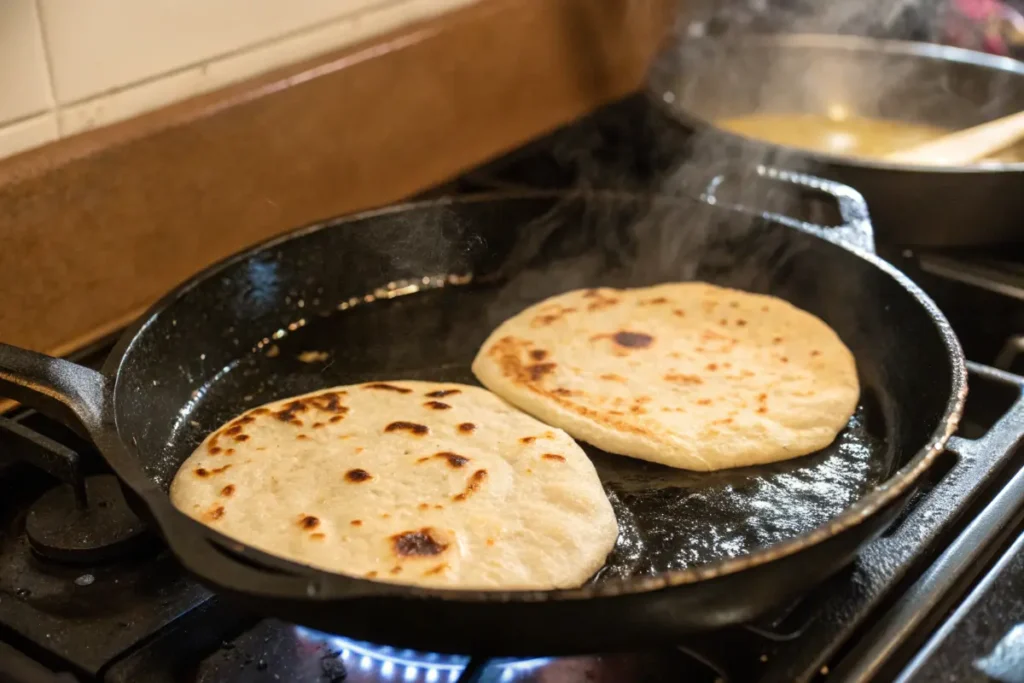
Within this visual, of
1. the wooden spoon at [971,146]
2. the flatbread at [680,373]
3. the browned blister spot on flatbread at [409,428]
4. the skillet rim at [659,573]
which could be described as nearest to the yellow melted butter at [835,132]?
the wooden spoon at [971,146]

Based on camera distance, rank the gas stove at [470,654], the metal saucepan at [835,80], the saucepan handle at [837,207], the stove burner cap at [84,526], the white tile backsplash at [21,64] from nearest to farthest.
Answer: the gas stove at [470,654]
the stove burner cap at [84,526]
the white tile backsplash at [21,64]
the saucepan handle at [837,207]
the metal saucepan at [835,80]

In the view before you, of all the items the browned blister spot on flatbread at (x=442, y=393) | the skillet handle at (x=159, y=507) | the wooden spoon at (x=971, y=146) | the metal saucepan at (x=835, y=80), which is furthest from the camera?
the metal saucepan at (x=835, y=80)

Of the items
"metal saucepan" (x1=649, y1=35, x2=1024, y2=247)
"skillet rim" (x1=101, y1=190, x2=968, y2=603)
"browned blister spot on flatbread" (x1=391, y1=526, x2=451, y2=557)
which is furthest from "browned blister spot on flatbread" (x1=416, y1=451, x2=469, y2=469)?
"metal saucepan" (x1=649, y1=35, x2=1024, y2=247)

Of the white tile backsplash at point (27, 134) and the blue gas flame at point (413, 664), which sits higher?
the white tile backsplash at point (27, 134)

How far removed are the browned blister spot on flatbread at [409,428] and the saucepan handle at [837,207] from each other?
1.67ft

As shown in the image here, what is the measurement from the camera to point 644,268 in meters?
1.34

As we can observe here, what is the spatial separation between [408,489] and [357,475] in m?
0.05

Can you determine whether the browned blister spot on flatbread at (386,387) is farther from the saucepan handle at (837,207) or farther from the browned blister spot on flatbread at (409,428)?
the saucepan handle at (837,207)

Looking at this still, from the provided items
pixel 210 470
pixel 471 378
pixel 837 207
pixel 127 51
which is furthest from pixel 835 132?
pixel 210 470

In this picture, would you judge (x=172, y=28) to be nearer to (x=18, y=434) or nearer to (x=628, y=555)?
(x=18, y=434)

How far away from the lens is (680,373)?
1107 millimetres

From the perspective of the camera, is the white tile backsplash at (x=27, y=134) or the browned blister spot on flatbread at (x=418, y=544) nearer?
the browned blister spot on flatbread at (x=418, y=544)

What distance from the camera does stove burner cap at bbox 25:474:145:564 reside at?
0.84 m

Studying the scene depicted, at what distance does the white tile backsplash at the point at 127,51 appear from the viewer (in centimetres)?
98
